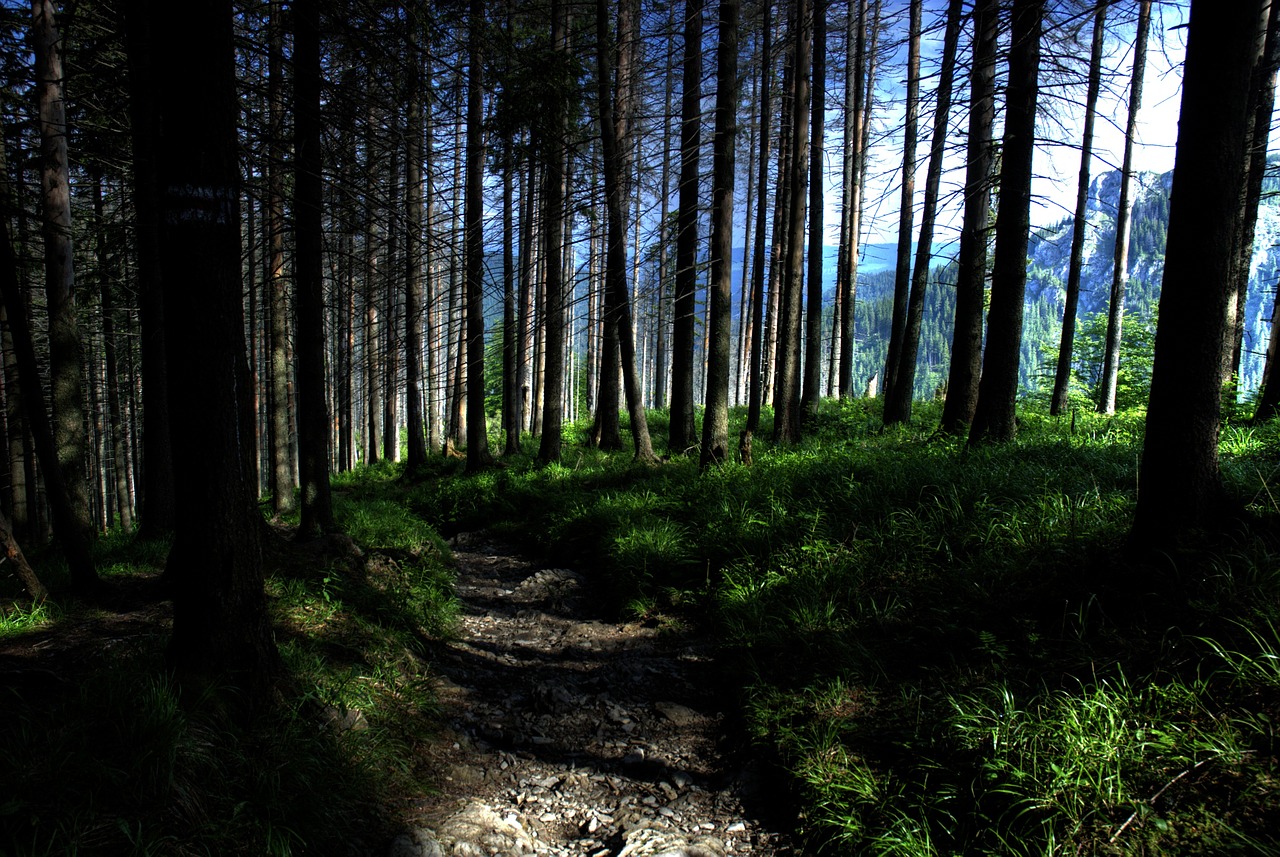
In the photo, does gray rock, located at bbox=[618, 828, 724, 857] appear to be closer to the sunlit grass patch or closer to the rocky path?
the rocky path

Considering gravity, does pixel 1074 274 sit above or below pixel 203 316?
above

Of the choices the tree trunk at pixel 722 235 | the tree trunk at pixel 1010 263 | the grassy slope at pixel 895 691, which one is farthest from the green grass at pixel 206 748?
the tree trunk at pixel 1010 263

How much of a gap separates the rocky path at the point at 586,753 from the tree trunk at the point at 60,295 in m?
5.94

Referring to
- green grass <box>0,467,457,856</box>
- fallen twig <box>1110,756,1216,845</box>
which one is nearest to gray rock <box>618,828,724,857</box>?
green grass <box>0,467,457,856</box>

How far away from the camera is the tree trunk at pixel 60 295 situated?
7062mm

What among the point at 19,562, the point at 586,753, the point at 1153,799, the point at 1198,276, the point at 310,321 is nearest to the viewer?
the point at 1153,799

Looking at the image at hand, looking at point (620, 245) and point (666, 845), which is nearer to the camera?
point (666, 845)

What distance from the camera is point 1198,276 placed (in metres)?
3.08

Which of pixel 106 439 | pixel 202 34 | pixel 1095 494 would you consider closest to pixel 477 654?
pixel 202 34

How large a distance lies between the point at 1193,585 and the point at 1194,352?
1.18 m

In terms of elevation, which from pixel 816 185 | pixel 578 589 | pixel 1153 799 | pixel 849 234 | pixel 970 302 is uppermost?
pixel 849 234

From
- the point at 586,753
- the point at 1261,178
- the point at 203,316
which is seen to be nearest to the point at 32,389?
the point at 203,316

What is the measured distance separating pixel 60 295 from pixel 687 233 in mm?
8326

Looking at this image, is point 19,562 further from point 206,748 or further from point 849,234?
point 849,234
